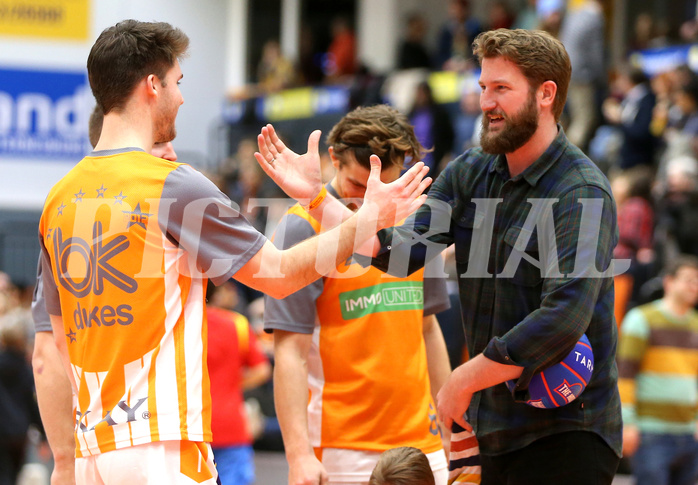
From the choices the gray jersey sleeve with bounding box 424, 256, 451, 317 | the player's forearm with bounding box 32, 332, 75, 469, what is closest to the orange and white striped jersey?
the player's forearm with bounding box 32, 332, 75, 469

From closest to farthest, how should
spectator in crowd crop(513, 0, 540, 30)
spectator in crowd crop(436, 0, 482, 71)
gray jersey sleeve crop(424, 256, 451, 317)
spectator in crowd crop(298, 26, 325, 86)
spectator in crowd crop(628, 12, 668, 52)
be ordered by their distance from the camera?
1. gray jersey sleeve crop(424, 256, 451, 317)
2. spectator in crowd crop(628, 12, 668, 52)
3. spectator in crowd crop(513, 0, 540, 30)
4. spectator in crowd crop(436, 0, 482, 71)
5. spectator in crowd crop(298, 26, 325, 86)

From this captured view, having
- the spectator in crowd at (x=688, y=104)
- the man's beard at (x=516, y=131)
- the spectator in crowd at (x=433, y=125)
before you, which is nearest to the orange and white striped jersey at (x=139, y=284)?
the man's beard at (x=516, y=131)

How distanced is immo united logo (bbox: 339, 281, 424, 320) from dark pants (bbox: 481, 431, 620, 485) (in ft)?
2.87

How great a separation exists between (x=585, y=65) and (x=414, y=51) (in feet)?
16.9

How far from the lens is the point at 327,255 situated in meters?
3.16

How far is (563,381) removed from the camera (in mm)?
3111

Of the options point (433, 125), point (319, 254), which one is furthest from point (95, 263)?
point (433, 125)

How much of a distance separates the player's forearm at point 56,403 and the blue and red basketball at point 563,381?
174cm

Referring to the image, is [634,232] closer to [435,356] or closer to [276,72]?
[435,356]

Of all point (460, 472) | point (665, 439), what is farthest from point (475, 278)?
point (665, 439)

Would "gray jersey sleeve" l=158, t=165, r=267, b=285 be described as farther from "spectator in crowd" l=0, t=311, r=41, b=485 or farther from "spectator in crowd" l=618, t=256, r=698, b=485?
"spectator in crowd" l=0, t=311, r=41, b=485

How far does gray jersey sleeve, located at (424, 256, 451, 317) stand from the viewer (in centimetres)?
418

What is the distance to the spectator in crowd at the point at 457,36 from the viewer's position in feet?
51.3

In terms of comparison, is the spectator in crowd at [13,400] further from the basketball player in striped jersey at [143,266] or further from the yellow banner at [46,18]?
the yellow banner at [46,18]
